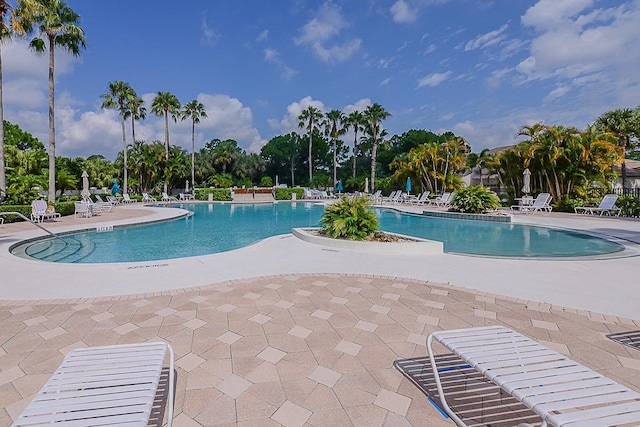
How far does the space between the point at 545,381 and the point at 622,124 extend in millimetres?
29194

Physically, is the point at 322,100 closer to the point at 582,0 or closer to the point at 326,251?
the point at 582,0

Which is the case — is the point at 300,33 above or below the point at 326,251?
above

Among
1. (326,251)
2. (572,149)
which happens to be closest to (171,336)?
(326,251)

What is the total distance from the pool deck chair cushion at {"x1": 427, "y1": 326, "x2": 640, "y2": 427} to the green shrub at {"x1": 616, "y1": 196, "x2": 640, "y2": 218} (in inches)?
680

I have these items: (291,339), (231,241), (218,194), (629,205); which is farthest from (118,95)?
(629,205)

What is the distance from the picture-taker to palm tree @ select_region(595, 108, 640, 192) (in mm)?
21750

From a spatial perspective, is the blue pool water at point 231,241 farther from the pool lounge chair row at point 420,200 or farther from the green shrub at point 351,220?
the pool lounge chair row at point 420,200

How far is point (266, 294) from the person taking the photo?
423cm

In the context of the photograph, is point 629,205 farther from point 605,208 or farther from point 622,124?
point 622,124

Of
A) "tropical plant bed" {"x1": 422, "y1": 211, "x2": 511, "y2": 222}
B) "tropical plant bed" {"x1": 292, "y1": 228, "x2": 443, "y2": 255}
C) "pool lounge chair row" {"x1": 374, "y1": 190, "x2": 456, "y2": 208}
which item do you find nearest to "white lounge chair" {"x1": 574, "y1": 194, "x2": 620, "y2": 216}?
"tropical plant bed" {"x1": 422, "y1": 211, "x2": 511, "y2": 222}

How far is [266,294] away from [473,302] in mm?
2599

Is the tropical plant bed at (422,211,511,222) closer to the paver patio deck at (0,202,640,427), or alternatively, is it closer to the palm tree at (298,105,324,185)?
the paver patio deck at (0,202,640,427)

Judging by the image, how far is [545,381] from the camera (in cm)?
172

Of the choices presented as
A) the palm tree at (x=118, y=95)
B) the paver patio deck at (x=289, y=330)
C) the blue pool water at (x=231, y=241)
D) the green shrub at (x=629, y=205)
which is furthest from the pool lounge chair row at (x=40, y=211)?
the green shrub at (x=629, y=205)
